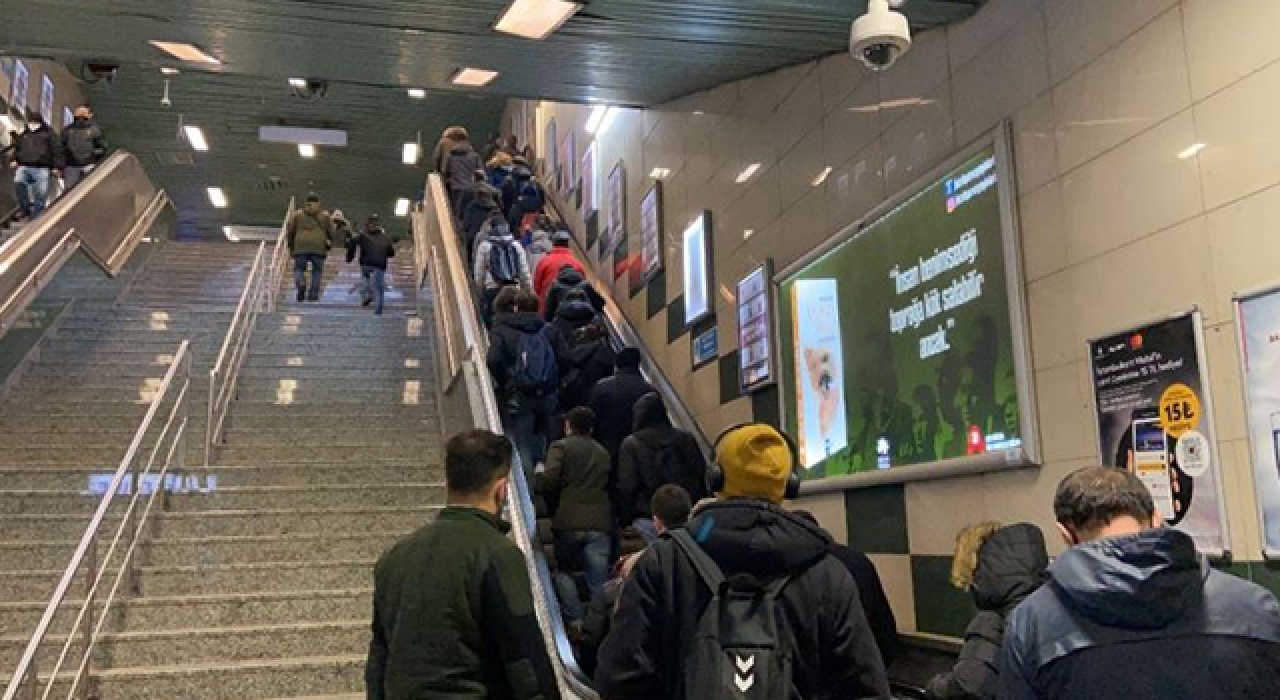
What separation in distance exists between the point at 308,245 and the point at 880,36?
319 inches

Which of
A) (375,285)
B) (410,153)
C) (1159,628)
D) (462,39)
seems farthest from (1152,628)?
(410,153)

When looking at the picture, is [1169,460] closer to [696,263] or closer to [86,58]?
[696,263]

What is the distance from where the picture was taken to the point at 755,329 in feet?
19.9

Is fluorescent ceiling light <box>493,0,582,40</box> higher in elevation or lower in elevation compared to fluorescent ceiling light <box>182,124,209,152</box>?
lower

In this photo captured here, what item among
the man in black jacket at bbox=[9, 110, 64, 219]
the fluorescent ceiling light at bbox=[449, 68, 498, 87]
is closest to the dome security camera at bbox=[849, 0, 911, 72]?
the fluorescent ceiling light at bbox=[449, 68, 498, 87]

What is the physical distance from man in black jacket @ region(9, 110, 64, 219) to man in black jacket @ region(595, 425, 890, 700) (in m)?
9.82

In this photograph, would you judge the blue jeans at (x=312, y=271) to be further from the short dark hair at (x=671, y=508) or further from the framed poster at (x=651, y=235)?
the short dark hair at (x=671, y=508)

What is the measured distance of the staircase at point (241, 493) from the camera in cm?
421

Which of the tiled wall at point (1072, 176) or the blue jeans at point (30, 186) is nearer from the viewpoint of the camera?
the tiled wall at point (1072, 176)

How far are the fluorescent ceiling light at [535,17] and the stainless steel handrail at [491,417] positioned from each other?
174cm

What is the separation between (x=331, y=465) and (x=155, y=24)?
8.45ft

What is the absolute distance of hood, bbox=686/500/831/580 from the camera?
1870mm

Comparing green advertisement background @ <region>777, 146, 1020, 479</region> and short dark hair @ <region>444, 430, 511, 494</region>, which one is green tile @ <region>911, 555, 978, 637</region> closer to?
green advertisement background @ <region>777, 146, 1020, 479</region>

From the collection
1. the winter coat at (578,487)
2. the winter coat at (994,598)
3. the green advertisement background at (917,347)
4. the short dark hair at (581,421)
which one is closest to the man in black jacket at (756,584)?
the winter coat at (994,598)
